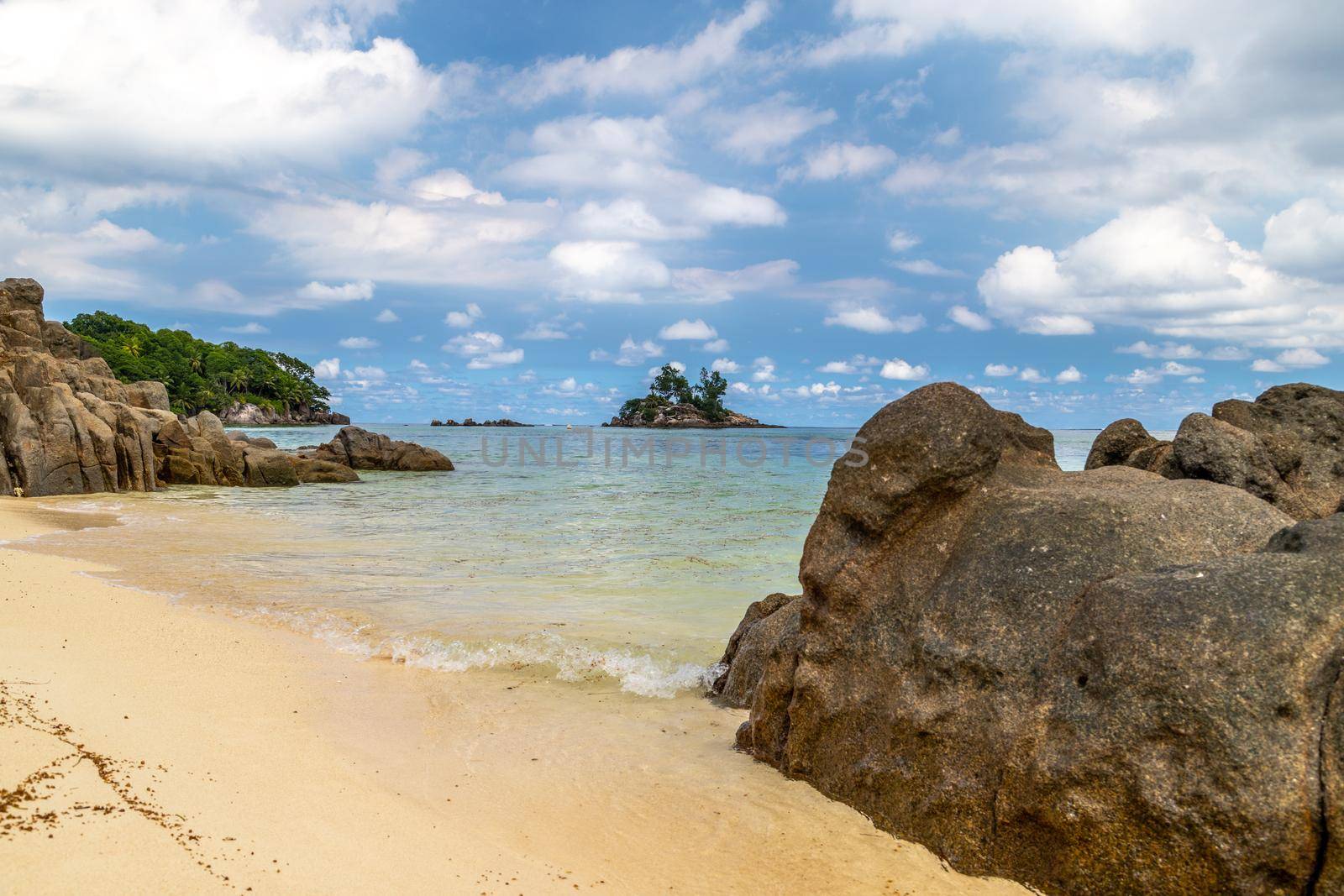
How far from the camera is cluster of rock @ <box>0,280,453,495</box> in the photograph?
22922mm

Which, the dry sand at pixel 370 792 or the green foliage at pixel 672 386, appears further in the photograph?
the green foliage at pixel 672 386

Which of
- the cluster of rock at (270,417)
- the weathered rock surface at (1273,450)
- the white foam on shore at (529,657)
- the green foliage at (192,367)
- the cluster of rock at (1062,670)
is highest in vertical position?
the green foliage at (192,367)

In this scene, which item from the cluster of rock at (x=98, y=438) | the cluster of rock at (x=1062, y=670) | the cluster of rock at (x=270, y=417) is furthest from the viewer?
the cluster of rock at (x=270, y=417)

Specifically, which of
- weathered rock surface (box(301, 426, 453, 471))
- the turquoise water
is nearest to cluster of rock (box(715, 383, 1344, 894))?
the turquoise water

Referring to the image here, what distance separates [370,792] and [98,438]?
25283mm

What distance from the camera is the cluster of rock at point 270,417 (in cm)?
11381

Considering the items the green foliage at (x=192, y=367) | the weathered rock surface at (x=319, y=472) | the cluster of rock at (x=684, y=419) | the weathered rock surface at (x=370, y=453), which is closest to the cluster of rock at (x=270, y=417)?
the green foliage at (x=192, y=367)

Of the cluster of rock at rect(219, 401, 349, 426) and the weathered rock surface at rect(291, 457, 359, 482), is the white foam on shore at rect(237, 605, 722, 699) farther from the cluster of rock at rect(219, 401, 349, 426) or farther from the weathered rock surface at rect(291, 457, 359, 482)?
Result: the cluster of rock at rect(219, 401, 349, 426)

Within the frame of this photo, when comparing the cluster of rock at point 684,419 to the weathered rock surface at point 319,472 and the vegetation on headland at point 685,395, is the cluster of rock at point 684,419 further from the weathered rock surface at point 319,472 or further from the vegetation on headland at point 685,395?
the weathered rock surface at point 319,472

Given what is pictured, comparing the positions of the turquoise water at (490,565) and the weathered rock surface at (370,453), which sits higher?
the weathered rock surface at (370,453)

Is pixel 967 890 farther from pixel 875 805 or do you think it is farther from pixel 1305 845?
pixel 1305 845

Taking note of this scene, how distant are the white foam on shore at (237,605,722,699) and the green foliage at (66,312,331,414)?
314 ft

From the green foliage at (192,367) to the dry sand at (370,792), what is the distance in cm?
9787

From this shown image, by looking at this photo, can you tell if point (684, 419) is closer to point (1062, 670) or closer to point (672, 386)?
point (672, 386)
